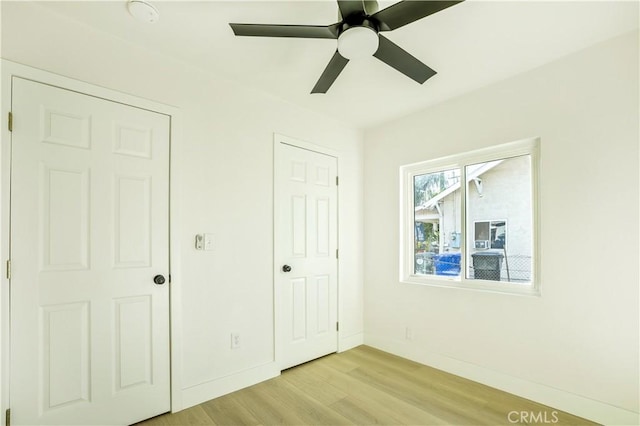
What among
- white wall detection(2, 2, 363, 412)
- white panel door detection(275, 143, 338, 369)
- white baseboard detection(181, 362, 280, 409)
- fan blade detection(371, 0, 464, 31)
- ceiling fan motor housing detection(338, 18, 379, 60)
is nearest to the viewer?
fan blade detection(371, 0, 464, 31)

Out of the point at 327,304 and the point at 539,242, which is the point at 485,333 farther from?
the point at 327,304

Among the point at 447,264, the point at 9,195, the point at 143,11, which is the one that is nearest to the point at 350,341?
the point at 447,264

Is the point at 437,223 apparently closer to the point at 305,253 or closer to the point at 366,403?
the point at 305,253

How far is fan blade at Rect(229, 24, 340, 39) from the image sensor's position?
61.9 inches

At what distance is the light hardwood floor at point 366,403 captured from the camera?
2.15 m

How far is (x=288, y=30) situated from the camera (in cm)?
160

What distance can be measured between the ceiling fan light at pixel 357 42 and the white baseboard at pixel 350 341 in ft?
9.36

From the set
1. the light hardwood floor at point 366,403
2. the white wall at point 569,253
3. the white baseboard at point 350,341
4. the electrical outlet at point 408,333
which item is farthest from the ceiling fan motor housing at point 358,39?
the white baseboard at point 350,341

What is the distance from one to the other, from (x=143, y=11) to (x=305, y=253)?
2.27 metres

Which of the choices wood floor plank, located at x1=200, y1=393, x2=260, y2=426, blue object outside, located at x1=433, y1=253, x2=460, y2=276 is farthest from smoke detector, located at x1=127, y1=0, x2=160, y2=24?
blue object outside, located at x1=433, y1=253, x2=460, y2=276

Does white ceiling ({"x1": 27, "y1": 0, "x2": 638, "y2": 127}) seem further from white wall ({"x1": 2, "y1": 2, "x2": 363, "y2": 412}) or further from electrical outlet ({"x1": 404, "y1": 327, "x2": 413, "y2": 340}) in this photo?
electrical outlet ({"x1": 404, "y1": 327, "x2": 413, "y2": 340})

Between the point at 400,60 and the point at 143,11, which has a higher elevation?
the point at 143,11

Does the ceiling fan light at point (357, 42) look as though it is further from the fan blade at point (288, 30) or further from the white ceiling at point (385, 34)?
the white ceiling at point (385, 34)

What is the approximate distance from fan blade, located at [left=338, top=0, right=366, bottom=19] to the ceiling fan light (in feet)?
0.22
